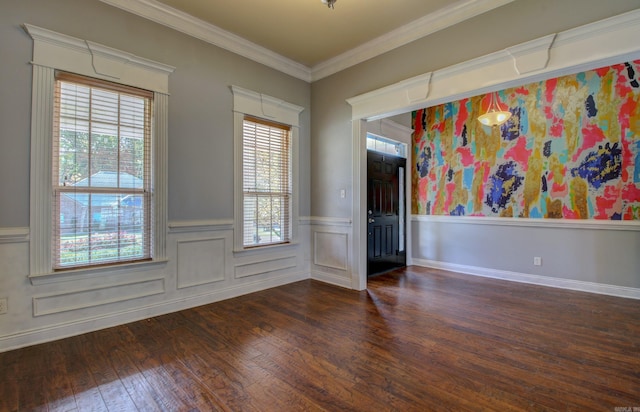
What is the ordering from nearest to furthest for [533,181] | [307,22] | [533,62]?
[533,62]
[307,22]
[533,181]

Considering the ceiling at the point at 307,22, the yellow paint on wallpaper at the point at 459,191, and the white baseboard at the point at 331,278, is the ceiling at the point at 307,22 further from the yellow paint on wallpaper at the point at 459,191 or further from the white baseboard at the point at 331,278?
the white baseboard at the point at 331,278

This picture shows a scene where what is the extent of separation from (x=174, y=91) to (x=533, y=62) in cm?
355

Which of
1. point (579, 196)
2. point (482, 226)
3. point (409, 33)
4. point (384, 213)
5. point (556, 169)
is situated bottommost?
point (482, 226)

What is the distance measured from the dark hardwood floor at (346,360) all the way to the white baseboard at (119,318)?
0.09m

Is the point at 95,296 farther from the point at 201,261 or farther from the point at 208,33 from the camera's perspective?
the point at 208,33

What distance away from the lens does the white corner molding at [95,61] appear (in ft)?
8.20

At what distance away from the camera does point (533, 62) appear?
2646 mm

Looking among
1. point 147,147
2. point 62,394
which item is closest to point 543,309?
point 62,394

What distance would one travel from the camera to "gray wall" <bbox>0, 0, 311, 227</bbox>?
94.0 inches

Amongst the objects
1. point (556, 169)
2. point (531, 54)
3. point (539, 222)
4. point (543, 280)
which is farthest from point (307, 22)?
point (543, 280)

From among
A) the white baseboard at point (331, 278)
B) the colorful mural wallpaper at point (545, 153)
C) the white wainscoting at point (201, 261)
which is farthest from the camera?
the white baseboard at point (331, 278)

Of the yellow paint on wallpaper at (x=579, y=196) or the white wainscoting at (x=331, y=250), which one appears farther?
the white wainscoting at (x=331, y=250)

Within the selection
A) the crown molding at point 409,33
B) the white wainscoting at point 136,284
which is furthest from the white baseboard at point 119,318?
the crown molding at point 409,33

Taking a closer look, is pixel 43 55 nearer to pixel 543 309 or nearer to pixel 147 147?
pixel 147 147
